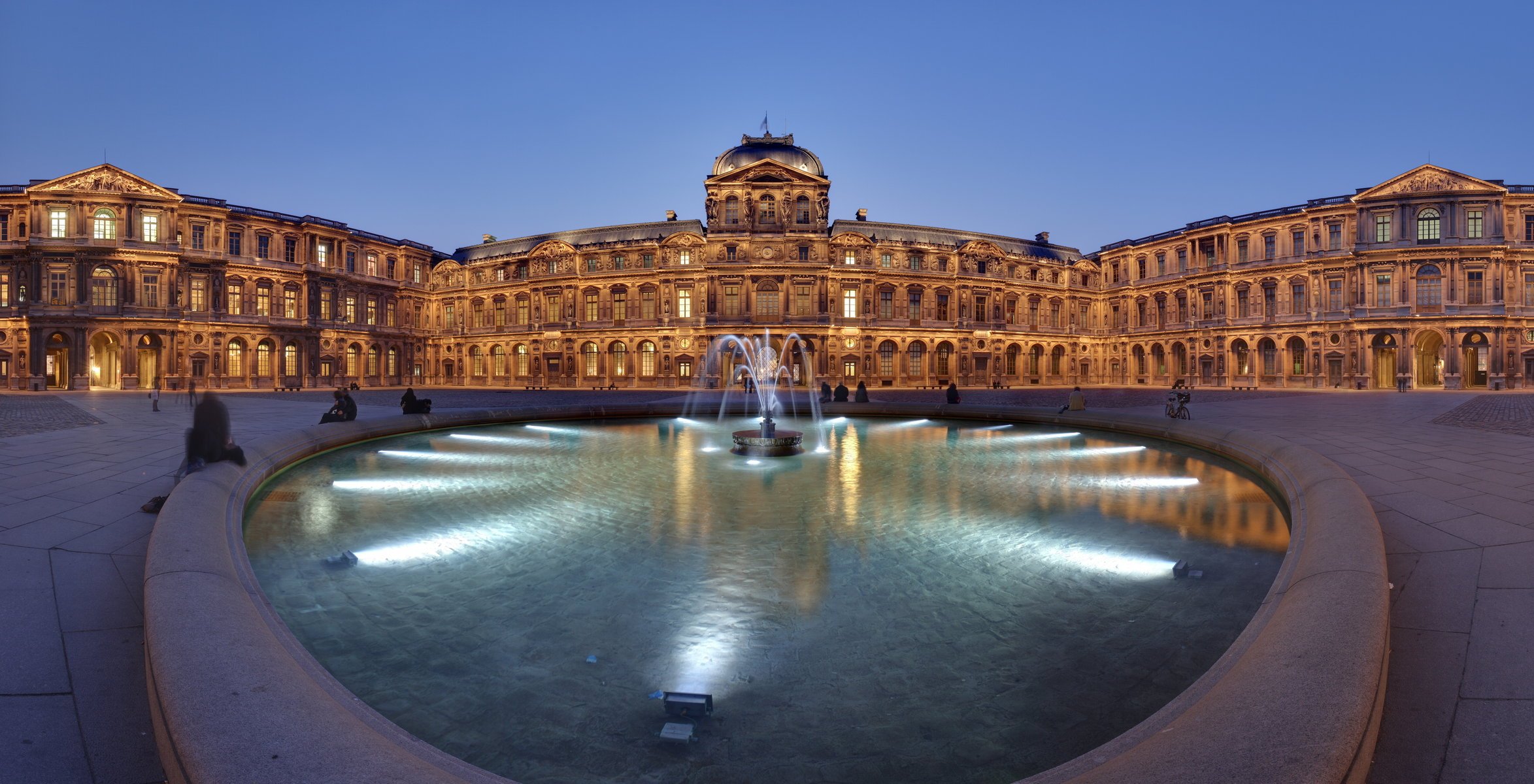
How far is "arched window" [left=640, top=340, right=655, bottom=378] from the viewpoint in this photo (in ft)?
162

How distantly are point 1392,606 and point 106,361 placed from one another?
60.9 metres

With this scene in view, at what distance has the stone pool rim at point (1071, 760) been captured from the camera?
6.67ft

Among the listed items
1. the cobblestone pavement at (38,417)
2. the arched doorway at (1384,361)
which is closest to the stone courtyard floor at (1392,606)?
the cobblestone pavement at (38,417)

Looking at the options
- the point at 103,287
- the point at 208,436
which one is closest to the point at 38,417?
the point at 208,436

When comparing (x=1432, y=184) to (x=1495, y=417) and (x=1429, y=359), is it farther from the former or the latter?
(x=1495, y=417)

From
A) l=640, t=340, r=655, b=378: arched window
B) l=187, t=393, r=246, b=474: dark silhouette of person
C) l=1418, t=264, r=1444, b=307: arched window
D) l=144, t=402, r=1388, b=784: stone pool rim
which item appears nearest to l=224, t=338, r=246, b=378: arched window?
l=640, t=340, r=655, b=378: arched window

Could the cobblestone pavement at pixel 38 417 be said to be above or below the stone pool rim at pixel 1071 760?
above

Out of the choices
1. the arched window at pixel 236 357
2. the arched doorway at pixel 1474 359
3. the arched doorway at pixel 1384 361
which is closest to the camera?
the arched doorway at pixel 1474 359

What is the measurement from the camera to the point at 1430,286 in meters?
41.8

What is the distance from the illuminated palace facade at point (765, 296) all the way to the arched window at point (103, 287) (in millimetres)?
158

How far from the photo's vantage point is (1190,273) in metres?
50.8

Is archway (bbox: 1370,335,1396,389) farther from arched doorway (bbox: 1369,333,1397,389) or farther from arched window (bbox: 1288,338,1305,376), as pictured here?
arched window (bbox: 1288,338,1305,376)

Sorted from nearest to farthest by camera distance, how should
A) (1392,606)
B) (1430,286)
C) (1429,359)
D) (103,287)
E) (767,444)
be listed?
(1392,606) < (767,444) < (103,287) < (1430,286) < (1429,359)

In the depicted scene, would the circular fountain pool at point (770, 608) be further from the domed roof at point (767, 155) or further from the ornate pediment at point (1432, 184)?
the ornate pediment at point (1432, 184)
